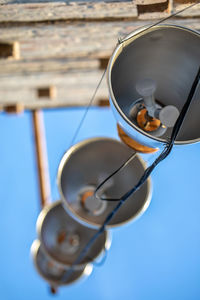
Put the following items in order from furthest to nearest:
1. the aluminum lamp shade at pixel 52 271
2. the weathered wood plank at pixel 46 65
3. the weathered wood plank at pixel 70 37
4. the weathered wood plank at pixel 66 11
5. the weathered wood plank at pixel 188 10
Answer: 1. the weathered wood plank at pixel 46 65
2. the aluminum lamp shade at pixel 52 271
3. the weathered wood plank at pixel 70 37
4. the weathered wood plank at pixel 66 11
5. the weathered wood plank at pixel 188 10

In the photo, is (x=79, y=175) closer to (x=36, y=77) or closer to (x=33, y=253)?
(x=33, y=253)

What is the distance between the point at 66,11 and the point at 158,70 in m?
1.37

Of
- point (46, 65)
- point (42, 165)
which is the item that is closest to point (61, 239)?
point (42, 165)

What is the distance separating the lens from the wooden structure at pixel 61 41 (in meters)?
3.37

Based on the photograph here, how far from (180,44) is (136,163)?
116 cm

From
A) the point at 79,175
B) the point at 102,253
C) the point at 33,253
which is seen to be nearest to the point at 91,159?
the point at 79,175

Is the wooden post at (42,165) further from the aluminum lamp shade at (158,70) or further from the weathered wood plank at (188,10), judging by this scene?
the aluminum lamp shade at (158,70)

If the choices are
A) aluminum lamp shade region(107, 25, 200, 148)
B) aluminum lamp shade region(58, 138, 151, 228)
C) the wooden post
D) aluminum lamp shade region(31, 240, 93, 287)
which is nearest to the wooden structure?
the wooden post

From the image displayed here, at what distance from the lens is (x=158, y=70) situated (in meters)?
2.60

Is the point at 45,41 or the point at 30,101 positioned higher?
the point at 45,41

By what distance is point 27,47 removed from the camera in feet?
15.2

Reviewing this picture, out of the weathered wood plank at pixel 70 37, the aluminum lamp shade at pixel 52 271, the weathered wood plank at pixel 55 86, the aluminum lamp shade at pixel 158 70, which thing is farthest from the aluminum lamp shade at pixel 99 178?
the weathered wood plank at pixel 55 86

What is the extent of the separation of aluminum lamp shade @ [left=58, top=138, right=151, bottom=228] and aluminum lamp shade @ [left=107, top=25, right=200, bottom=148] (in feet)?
2.33

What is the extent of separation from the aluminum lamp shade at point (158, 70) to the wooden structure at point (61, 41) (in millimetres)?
967
